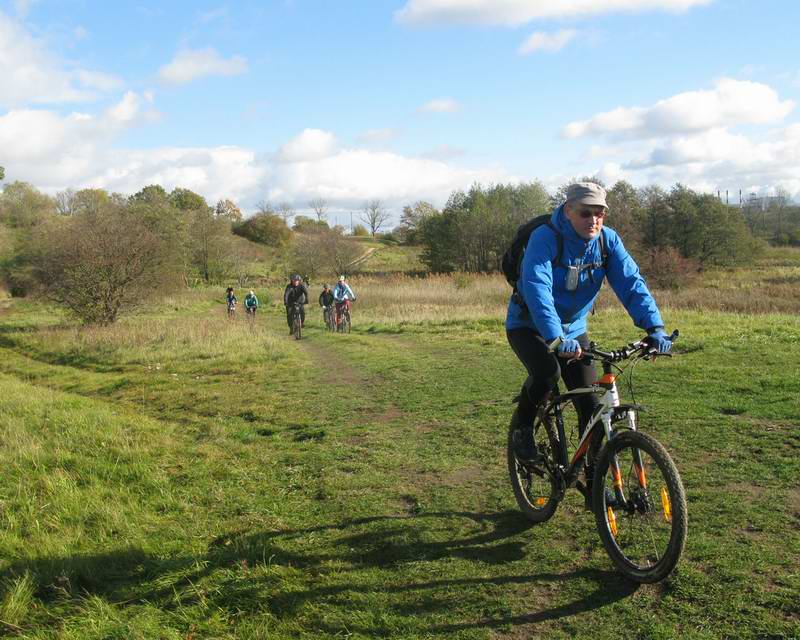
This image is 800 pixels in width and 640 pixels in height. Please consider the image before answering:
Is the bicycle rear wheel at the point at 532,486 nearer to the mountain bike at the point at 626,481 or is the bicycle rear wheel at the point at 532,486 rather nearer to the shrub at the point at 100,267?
the mountain bike at the point at 626,481

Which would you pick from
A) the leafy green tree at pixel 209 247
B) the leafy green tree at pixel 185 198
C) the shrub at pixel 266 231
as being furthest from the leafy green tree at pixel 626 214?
the leafy green tree at pixel 185 198

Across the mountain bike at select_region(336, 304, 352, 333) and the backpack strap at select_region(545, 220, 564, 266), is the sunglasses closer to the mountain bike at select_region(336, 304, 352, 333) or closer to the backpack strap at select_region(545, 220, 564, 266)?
the backpack strap at select_region(545, 220, 564, 266)

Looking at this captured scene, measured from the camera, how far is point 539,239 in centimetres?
389

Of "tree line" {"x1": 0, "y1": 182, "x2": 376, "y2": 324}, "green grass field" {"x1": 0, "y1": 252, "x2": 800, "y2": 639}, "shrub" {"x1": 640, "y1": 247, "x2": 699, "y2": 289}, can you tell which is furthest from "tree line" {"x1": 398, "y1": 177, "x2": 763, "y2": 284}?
"green grass field" {"x1": 0, "y1": 252, "x2": 800, "y2": 639}

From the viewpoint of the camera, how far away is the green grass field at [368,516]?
3.33 meters

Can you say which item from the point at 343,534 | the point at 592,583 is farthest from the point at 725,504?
the point at 343,534

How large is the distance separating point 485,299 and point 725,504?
22.6m

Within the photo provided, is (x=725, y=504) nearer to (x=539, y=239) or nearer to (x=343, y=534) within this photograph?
(x=539, y=239)

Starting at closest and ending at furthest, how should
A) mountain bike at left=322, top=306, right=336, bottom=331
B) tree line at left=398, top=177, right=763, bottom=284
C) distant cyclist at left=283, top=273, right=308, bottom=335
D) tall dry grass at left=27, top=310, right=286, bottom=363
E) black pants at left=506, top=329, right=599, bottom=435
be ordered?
1. black pants at left=506, top=329, right=599, bottom=435
2. tall dry grass at left=27, top=310, right=286, bottom=363
3. distant cyclist at left=283, top=273, right=308, bottom=335
4. mountain bike at left=322, top=306, right=336, bottom=331
5. tree line at left=398, top=177, right=763, bottom=284

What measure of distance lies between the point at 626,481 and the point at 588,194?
5.46ft

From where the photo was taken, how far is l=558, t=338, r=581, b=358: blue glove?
3.46 metres

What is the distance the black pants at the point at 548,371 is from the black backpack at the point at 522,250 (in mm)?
238

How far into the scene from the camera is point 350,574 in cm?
382

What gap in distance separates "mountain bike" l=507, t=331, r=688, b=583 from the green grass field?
181mm
